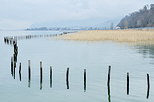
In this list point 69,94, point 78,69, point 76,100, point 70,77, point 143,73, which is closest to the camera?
point 76,100

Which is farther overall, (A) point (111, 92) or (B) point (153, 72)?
(B) point (153, 72)

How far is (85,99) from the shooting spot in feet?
75.4

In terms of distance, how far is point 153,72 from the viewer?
34.3m

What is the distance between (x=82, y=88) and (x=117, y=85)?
3339 mm

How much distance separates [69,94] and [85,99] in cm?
197

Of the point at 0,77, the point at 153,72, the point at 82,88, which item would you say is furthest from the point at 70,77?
the point at 153,72

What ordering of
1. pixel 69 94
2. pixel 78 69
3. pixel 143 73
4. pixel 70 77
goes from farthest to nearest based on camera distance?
1. pixel 78 69
2. pixel 143 73
3. pixel 70 77
4. pixel 69 94

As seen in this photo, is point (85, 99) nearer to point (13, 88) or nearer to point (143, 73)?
point (13, 88)

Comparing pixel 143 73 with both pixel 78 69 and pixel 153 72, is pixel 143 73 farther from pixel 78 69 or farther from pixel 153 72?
pixel 78 69

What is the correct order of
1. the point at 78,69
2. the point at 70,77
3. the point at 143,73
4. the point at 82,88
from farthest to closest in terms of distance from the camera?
the point at 78,69 → the point at 143,73 → the point at 70,77 → the point at 82,88

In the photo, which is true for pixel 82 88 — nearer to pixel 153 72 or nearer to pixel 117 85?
pixel 117 85

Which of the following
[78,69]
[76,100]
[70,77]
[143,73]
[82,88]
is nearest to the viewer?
[76,100]

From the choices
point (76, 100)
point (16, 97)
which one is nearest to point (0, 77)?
point (16, 97)

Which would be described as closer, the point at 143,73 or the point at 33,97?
the point at 33,97
